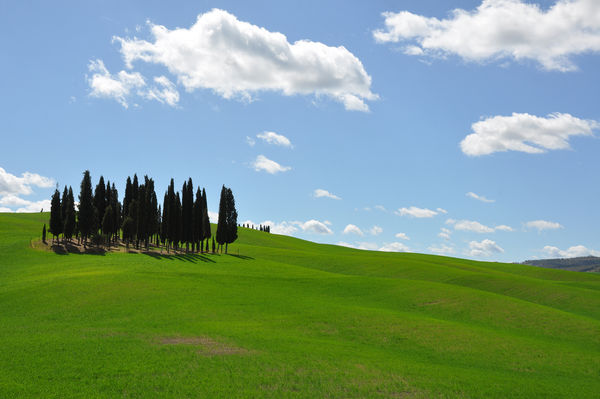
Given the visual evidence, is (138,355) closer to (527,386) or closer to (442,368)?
(442,368)

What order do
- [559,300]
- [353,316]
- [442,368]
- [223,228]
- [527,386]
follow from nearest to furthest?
[527,386] → [442,368] → [353,316] → [559,300] → [223,228]

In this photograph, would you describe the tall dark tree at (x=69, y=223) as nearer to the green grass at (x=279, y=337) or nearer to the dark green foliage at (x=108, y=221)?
the dark green foliage at (x=108, y=221)

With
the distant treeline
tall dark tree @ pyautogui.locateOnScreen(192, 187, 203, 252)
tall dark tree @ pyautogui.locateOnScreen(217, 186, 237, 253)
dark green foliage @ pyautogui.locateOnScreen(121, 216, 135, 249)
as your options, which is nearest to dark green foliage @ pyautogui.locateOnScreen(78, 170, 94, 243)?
the distant treeline

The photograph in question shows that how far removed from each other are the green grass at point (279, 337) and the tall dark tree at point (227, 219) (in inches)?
1434

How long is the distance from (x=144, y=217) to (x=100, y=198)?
690 inches

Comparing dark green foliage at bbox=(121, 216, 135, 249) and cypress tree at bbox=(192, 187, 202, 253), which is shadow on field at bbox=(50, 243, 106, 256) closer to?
dark green foliage at bbox=(121, 216, 135, 249)

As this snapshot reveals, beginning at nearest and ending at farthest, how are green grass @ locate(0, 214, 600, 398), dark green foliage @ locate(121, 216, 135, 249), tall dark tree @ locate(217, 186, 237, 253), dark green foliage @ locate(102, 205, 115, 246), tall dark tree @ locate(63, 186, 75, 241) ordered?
green grass @ locate(0, 214, 600, 398)
tall dark tree @ locate(63, 186, 75, 241)
dark green foliage @ locate(102, 205, 115, 246)
dark green foliage @ locate(121, 216, 135, 249)
tall dark tree @ locate(217, 186, 237, 253)

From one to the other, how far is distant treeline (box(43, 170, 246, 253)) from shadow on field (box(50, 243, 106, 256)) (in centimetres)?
541

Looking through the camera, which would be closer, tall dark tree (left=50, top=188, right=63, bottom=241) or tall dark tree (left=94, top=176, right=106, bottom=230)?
tall dark tree (left=50, top=188, right=63, bottom=241)

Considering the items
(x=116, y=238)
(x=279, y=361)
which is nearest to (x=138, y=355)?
(x=279, y=361)

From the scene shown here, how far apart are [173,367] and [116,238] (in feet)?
307

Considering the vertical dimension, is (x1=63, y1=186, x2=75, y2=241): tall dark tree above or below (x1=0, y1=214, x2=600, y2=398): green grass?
above

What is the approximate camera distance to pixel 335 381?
2188 cm

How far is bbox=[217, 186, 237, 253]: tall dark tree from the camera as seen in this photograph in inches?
4003
